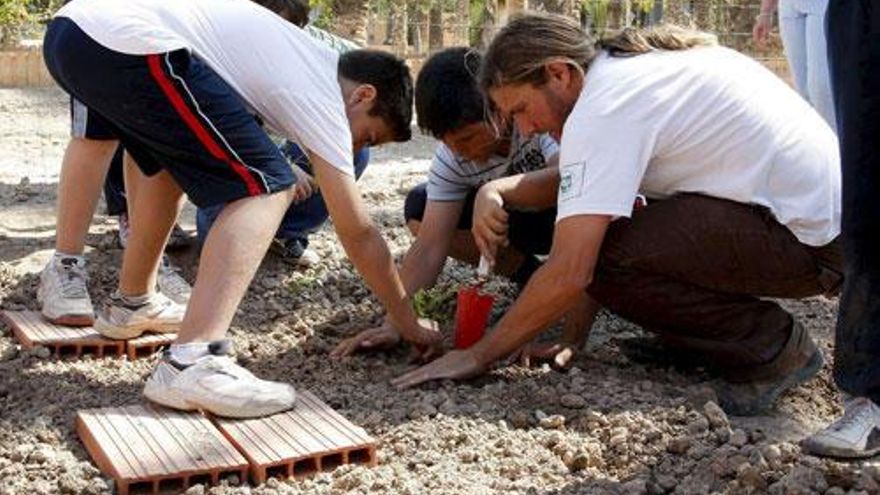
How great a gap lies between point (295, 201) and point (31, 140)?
177 inches

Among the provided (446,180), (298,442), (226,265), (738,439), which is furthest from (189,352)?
(738,439)

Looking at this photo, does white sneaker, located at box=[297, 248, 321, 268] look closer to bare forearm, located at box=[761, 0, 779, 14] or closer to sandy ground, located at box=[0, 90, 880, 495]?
sandy ground, located at box=[0, 90, 880, 495]

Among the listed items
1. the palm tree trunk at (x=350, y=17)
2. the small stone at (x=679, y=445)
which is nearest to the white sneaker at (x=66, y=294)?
the small stone at (x=679, y=445)

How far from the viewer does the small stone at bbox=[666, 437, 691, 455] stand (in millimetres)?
2859

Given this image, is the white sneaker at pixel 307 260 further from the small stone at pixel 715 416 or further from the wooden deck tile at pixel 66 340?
the small stone at pixel 715 416

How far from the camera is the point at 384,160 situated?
787 cm

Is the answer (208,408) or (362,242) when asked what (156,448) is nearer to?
(208,408)

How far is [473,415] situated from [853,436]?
2.79ft

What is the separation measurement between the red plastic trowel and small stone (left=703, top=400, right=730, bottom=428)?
716mm

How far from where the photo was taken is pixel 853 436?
8.93ft

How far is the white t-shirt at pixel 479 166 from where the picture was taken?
3.67m

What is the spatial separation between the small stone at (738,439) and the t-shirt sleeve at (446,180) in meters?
1.26

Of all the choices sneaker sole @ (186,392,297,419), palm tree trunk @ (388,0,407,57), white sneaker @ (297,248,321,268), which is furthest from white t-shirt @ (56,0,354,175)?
palm tree trunk @ (388,0,407,57)

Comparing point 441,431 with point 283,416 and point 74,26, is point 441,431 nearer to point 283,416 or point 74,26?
point 283,416
